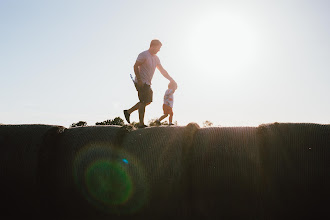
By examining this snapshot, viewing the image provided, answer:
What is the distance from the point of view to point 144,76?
25.2 feet

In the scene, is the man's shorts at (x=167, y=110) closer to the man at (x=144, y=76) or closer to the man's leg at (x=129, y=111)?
the man at (x=144, y=76)

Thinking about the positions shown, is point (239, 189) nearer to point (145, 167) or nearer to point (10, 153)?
point (145, 167)

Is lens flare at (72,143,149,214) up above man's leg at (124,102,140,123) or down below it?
below

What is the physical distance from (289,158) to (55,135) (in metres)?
2.64

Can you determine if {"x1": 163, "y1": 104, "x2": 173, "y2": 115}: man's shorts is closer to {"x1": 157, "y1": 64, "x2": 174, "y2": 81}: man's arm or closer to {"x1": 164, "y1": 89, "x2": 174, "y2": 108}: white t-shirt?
{"x1": 164, "y1": 89, "x2": 174, "y2": 108}: white t-shirt

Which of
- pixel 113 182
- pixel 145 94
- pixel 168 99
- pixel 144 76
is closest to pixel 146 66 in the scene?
pixel 144 76

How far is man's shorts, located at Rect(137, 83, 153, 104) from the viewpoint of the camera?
7.54m

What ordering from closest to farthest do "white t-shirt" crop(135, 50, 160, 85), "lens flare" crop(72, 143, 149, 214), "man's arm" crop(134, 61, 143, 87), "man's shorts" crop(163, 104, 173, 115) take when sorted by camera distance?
"lens flare" crop(72, 143, 149, 214)
"man's arm" crop(134, 61, 143, 87)
"white t-shirt" crop(135, 50, 160, 85)
"man's shorts" crop(163, 104, 173, 115)

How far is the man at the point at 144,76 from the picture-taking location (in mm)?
7492

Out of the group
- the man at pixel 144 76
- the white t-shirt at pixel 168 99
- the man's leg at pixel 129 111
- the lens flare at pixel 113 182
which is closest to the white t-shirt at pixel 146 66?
the man at pixel 144 76

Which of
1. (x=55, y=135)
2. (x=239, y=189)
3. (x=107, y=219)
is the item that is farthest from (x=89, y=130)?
(x=239, y=189)

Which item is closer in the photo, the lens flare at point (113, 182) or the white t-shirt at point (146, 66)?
the lens flare at point (113, 182)

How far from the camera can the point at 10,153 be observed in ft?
11.3

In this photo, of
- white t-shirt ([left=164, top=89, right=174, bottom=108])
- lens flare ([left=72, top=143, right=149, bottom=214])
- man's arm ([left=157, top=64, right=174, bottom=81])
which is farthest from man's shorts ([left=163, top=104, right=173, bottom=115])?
lens flare ([left=72, top=143, right=149, bottom=214])
